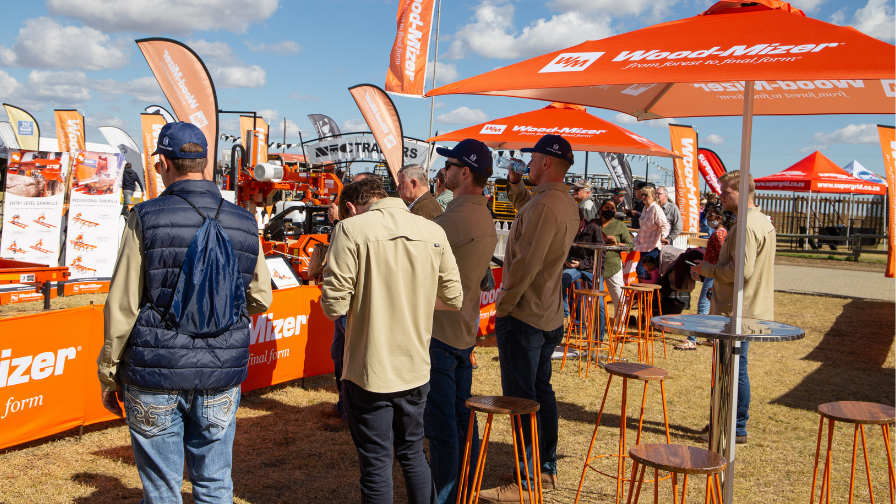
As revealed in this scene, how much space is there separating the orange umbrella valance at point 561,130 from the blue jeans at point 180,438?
5.06 m

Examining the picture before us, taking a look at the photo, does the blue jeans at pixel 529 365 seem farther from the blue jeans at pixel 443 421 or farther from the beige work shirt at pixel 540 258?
the blue jeans at pixel 443 421

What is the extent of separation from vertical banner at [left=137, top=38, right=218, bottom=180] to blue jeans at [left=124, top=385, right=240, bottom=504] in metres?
7.63

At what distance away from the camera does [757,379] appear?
7012 mm

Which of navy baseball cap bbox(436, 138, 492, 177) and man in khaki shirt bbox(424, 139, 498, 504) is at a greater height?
navy baseball cap bbox(436, 138, 492, 177)

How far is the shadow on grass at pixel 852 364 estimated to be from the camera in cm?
639

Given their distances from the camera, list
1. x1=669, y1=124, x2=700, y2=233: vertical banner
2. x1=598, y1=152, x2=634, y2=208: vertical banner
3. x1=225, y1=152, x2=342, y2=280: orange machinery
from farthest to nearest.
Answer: x1=598, y1=152, x2=634, y2=208: vertical banner < x1=669, y1=124, x2=700, y2=233: vertical banner < x1=225, y1=152, x2=342, y2=280: orange machinery

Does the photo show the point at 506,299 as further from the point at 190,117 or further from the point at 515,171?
the point at 190,117

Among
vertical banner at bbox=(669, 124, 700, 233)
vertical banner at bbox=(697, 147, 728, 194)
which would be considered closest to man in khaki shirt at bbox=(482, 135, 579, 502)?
vertical banner at bbox=(669, 124, 700, 233)

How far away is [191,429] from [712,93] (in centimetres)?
426

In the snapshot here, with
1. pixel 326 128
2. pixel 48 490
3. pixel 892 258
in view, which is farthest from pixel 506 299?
pixel 326 128

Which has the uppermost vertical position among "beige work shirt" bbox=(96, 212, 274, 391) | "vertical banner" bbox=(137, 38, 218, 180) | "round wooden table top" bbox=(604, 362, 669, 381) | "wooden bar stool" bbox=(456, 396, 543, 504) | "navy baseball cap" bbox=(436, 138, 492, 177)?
"vertical banner" bbox=(137, 38, 218, 180)

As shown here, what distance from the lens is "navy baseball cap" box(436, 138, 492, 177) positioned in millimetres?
3428

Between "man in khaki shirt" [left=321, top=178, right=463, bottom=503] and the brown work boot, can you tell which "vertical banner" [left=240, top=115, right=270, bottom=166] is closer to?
the brown work boot

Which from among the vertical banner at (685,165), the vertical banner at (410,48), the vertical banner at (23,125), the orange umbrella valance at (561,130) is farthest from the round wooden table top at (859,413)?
the vertical banner at (23,125)
